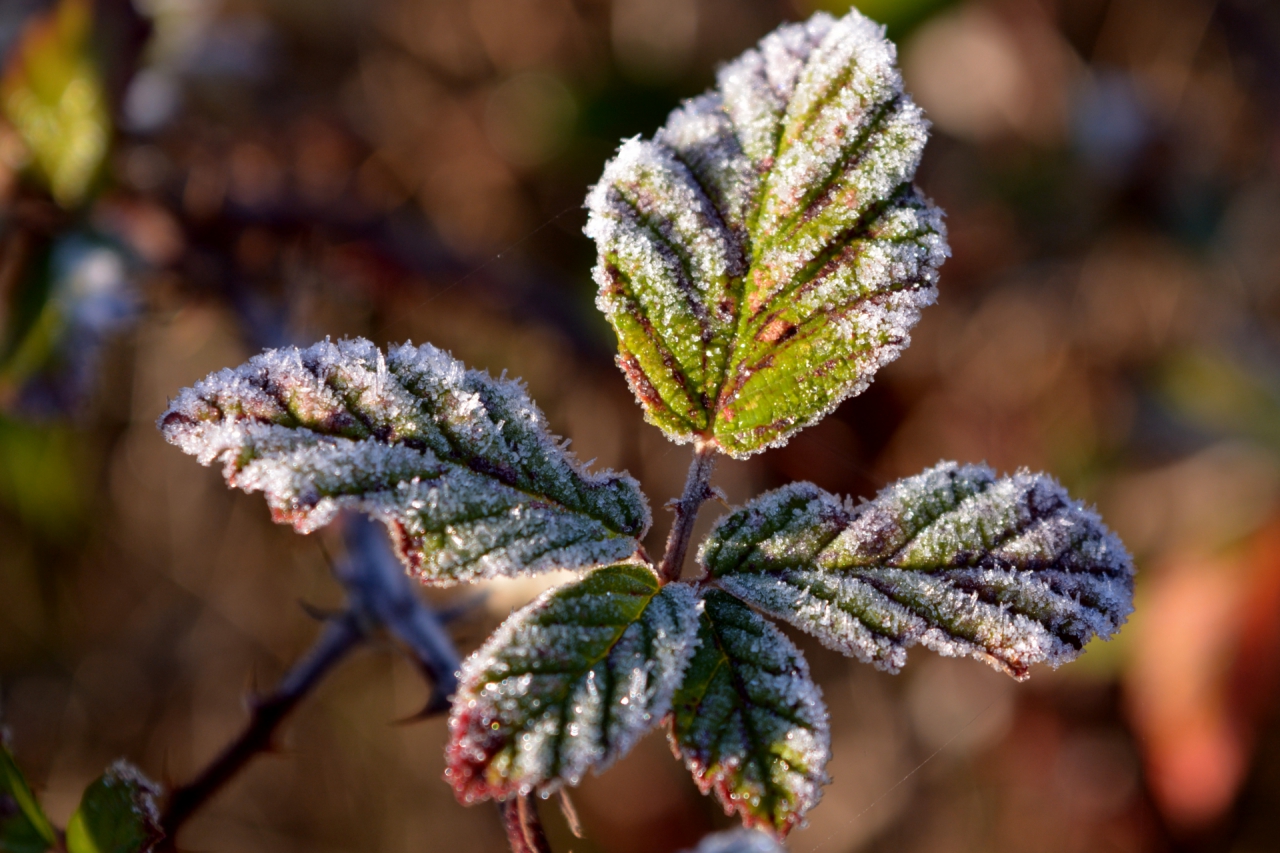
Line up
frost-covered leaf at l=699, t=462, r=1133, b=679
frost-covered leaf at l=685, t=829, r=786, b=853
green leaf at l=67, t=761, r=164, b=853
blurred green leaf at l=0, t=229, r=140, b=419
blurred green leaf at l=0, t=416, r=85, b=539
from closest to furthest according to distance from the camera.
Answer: frost-covered leaf at l=685, t=829, r=786, b=853, frost-covered leaf at l=699, t=462, r=1133, b=679, green leaf at l=67, t=761, r=164, b=853, blurred green leaf at l=0, t=229, r=140, b=419, blurred green leaf at l=0, t=416, r=85, b=539

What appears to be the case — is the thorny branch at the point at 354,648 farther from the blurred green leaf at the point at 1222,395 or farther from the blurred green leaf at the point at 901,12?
the blurred green leaf at the point at 1222,395

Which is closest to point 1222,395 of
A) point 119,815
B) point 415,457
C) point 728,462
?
point 728,462

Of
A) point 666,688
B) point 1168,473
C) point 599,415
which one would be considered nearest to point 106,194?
point 599,415

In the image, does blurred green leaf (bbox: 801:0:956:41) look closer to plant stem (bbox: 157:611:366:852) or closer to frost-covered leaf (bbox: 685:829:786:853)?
plant stem (bbox: 157:611:366:852)

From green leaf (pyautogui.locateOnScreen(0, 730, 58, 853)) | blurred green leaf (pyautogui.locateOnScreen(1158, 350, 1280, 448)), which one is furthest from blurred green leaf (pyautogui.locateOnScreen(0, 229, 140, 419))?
blurred green leaf (pyautogui.locateOnScreen(1158, 350, 1280, 448))

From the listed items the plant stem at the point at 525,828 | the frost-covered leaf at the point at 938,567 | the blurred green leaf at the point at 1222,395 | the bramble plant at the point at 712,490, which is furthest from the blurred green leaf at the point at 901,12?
the plant stem at the point at 525,828

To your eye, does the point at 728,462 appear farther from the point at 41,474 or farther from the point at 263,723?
the point at 41,474

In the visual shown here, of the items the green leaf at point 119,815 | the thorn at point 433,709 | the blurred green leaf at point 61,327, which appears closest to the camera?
the green leaf at point 119,815
